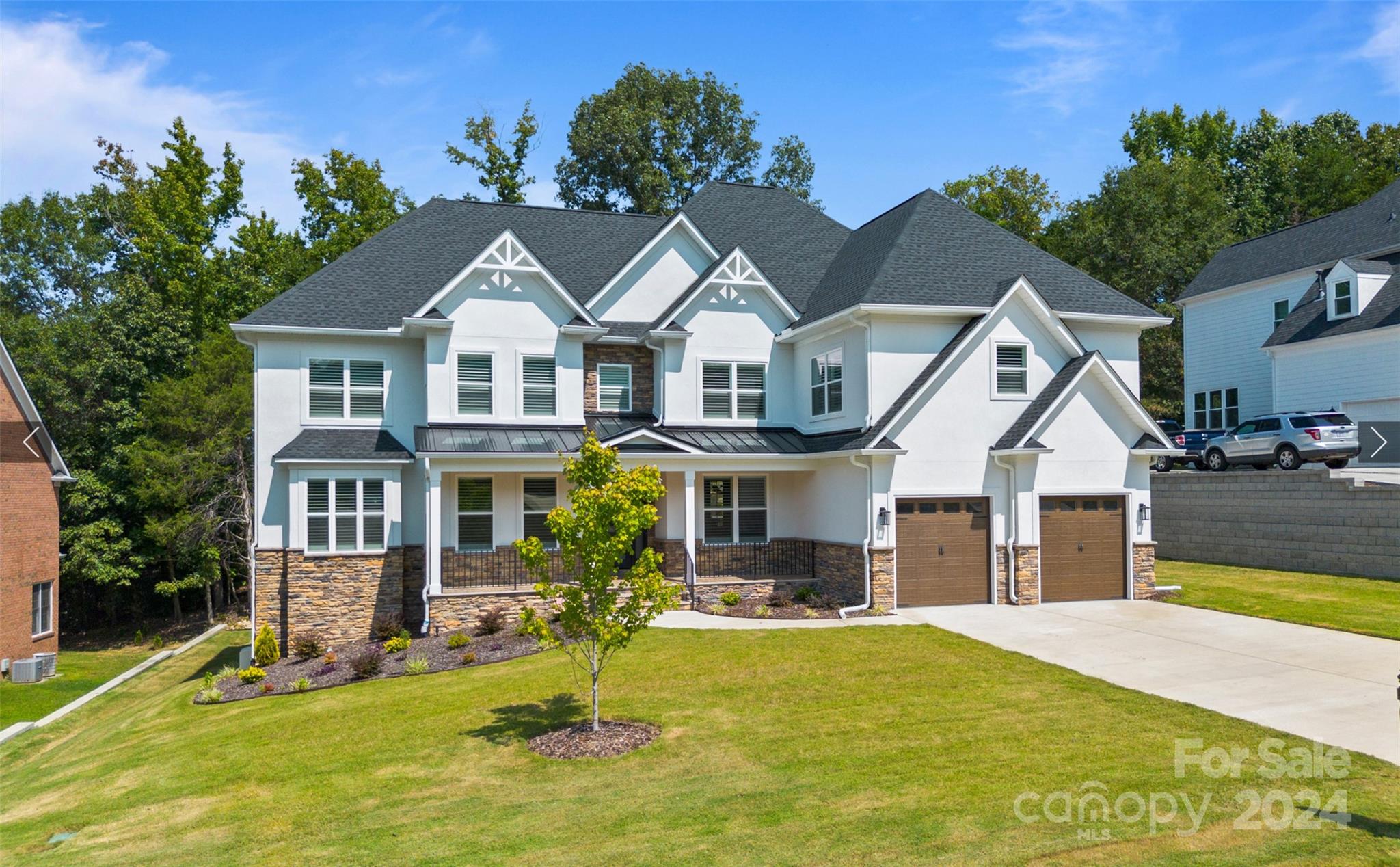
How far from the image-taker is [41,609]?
27.4 meters

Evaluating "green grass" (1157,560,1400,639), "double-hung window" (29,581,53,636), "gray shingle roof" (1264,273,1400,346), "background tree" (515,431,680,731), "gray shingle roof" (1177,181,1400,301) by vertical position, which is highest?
"gray shingle roof" (1177,181,1400,301)

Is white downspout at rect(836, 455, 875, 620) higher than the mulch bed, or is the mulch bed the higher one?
white downspout at rect(836, 455, 875, 620)

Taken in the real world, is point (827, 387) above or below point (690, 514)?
above

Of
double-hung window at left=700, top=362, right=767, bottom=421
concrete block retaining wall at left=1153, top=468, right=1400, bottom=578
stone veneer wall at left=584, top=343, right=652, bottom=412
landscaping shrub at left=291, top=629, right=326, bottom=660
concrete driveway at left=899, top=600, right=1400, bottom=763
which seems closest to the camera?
concrete driveway at left=899, top=600, right=1400, bottom=763

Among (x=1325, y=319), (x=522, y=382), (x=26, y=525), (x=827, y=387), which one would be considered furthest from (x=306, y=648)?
(x=1325, y=319)

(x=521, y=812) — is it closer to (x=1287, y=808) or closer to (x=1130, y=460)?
(x=1287, y=808)

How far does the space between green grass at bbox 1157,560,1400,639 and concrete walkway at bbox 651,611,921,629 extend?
6967mm

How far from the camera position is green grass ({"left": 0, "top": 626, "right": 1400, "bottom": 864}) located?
809 centimetres

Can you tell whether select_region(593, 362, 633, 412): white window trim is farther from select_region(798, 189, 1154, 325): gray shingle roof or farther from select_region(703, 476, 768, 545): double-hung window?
select_region(798, 189, 1154, 325): gray shingle roof

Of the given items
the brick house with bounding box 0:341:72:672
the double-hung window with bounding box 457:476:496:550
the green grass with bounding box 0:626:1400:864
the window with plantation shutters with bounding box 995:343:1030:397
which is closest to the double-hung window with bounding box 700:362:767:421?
the double-hung window with bounding box 457:476:496:550

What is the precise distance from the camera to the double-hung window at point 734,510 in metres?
23.2

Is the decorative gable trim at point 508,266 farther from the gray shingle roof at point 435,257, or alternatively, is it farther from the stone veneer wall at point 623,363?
the stone veneer wall at point 623,363

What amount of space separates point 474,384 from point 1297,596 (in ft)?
62.6

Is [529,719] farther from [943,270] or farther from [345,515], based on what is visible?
[943,270]
